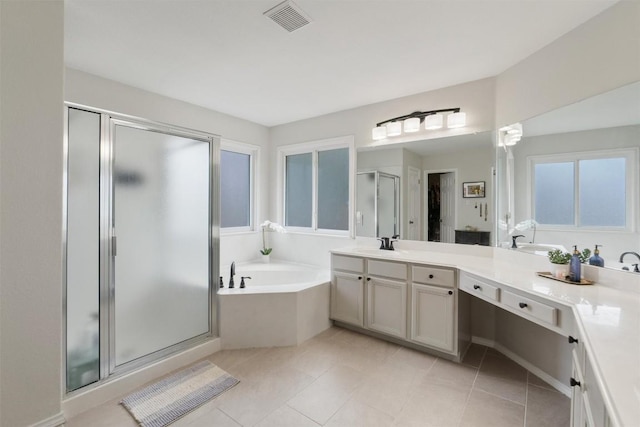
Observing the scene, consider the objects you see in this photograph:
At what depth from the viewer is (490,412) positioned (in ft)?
6.11

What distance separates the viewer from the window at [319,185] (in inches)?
143

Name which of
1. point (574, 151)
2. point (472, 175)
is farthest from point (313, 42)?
point (574, 151)

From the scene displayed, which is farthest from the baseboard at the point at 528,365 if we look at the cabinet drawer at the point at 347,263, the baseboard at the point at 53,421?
the baseboard at the point at 53,421

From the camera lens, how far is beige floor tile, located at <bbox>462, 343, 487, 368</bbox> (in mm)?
2445

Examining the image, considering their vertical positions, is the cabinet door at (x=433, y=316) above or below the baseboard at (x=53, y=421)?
above

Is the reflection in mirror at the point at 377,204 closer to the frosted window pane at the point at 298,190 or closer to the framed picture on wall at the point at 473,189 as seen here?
the framed picture on wall at the point at 473,189

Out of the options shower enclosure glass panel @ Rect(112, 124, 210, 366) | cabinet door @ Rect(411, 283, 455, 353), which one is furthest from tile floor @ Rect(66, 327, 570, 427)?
shower enclosure glass panel @ Rect(112, 124, 210, 366)

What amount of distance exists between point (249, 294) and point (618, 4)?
10.7 ft

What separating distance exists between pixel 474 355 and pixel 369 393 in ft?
3.80

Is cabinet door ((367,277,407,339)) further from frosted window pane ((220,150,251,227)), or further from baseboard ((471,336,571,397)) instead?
frosted window pane ((220,150,251,227))

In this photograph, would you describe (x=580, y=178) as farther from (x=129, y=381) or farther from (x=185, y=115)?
(x=185, y=115)

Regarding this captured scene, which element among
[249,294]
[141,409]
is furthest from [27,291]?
[249,294]

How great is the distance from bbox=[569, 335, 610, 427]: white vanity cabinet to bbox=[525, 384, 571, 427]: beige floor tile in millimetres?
597

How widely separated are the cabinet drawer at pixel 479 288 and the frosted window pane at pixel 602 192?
74 cm
